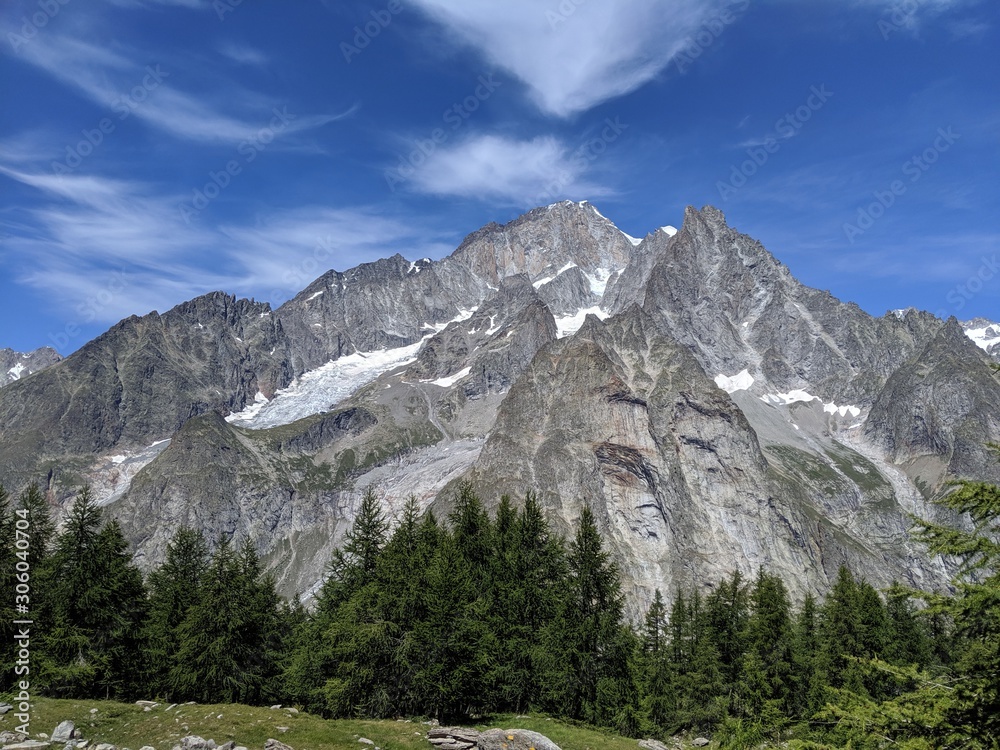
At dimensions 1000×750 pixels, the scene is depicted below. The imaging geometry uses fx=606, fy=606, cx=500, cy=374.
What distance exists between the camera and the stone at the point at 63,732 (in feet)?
70.1

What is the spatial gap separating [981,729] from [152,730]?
26.6m

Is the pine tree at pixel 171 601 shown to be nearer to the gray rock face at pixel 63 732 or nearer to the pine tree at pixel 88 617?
the pine tree at pixel 88 617

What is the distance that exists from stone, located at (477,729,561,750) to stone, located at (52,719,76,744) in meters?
14.9

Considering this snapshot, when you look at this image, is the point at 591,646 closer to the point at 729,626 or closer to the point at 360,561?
the point at 729,626

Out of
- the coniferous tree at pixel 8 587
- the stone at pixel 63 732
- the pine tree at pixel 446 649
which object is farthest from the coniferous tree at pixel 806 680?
the coniferous tree at pixel 8 587

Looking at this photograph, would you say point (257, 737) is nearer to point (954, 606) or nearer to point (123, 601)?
point (123, 601)

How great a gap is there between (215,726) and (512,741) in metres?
11.7

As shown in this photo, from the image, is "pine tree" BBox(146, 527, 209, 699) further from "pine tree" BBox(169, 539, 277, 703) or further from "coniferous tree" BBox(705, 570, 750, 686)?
"coniferous tree" BBox(705, 570, 750, 686)

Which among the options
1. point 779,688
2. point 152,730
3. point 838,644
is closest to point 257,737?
point 152,730

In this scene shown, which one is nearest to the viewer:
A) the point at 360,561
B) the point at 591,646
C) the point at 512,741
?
the point at 512,741

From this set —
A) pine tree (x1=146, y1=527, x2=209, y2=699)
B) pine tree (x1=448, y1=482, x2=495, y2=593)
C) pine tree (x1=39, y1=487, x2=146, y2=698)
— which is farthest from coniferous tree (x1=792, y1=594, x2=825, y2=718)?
pine tree (x1=39, y1=487, x2=146, y2=698)

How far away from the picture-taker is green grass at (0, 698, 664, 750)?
74.9 feet

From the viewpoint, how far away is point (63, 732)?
2173 centimetres

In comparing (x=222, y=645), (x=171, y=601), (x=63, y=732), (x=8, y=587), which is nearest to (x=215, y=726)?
(x=63, y=732)
